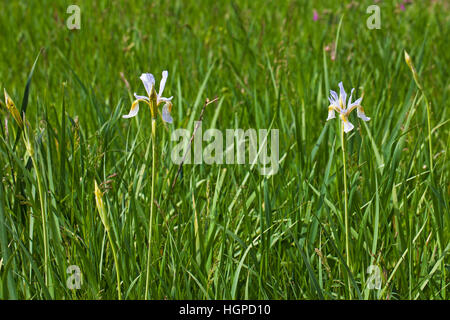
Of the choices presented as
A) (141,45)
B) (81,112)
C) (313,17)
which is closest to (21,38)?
(141,45)

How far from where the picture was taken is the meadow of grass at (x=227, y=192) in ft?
4.37

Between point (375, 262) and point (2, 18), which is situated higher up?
point (2, 18)

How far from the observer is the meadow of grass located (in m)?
1.33

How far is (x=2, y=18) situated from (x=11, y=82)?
1.15 m

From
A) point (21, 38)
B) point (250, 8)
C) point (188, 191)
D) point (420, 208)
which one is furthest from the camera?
point (250, 8)

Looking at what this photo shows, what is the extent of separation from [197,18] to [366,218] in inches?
104

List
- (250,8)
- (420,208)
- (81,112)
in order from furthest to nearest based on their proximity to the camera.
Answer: (250,8), (81,112), (420,208)

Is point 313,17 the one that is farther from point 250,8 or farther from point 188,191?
point 188,191

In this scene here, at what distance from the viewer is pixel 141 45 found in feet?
10.1

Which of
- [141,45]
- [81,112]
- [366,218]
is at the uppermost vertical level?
[141,45]

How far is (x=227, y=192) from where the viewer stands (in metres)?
1.60
